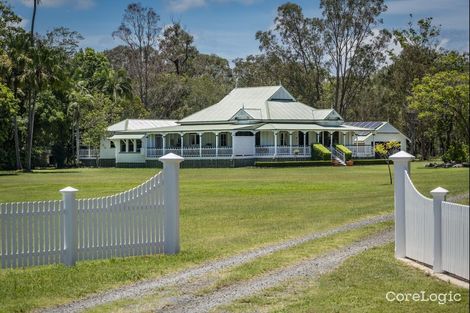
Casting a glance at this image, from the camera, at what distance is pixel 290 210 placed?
68.7ft

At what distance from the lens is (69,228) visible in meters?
11.9

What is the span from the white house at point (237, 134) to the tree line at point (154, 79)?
136 inches

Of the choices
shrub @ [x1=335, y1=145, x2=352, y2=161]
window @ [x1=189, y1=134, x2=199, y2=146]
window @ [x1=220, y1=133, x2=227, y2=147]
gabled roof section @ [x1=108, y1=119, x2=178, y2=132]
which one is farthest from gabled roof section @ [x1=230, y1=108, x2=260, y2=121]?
shrub @ [x1=335, y1=145, x2=352, y2=161]

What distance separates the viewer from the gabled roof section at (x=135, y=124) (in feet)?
234

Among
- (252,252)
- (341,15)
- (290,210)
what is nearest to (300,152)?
(341,15)

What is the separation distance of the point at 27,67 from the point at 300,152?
24.1 meters

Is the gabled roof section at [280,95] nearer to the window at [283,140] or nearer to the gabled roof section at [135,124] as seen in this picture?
the window at [283,140]

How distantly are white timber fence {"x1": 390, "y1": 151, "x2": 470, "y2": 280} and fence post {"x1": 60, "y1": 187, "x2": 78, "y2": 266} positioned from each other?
526 cm

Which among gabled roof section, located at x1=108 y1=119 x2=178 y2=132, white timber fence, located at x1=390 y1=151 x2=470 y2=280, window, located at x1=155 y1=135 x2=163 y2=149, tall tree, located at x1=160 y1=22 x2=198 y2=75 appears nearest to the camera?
white timber fence, located at x1=390 y1=151 x2=470 y2=280

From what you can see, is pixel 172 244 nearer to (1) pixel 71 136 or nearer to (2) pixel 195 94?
(1) pixel 71 136

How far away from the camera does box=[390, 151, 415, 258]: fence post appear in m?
10.6

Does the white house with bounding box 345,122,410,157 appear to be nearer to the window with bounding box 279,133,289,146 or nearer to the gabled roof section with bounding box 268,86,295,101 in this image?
the gabled roof section with bounding box 268,86,295,101
